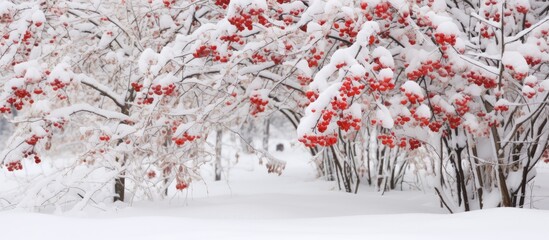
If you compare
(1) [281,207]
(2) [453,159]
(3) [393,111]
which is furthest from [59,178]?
(2) [453,159]

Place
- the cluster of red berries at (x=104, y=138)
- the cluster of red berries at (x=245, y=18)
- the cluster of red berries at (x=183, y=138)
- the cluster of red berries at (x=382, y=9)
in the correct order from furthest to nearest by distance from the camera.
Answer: the cluster of red berries at (x=104, y=138), the cluster of red berries at (x=183, y=138), the cluster of red berries at (x=245, y=18), the cluster of red berries at (x=382, y=9)

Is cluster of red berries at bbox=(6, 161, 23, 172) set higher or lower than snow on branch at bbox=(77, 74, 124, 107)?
lower

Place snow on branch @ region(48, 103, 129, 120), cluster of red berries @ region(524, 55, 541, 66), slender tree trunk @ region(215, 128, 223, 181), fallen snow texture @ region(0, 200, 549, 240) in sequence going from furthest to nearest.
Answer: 1. slender tree trunk @ region(215, 128, 223, 181)
2. snow on branch @ region(48, 103, 129, 120)
3. cluster of red berries @ region(524, 55, 541, 66)
4. fallen snow texture @ region(0, 200, 549, 240)

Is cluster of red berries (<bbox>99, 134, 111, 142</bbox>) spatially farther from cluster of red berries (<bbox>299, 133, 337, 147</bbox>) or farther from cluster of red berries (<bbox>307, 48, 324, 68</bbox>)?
cluster of red berries (<bbox>299, 133, 337, 147</bbox>)

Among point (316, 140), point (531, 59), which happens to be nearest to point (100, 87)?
point (316, 140)

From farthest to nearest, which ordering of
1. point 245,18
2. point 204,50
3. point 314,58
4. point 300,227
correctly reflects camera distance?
point 204,50
point 314,58
point 245,18
point 300,227

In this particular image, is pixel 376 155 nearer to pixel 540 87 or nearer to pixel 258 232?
pixel 540 87

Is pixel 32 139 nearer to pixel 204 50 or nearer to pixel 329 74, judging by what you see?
pixel 204 50

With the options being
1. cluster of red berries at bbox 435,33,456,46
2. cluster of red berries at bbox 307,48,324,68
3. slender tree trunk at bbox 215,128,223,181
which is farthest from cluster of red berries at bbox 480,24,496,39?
slender tree trunk at bbox 215,128,223,181

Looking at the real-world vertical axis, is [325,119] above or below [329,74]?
below

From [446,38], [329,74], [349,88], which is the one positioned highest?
[446,38]

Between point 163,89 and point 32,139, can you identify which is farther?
point 32,139

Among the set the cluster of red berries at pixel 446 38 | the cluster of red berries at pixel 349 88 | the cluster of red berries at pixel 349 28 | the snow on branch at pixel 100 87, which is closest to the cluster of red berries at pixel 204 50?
the cluster of red berries at pixel 349 28

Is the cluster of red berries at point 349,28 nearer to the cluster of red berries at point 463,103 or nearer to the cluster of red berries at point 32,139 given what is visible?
the cluster of red berries at point 463,103
